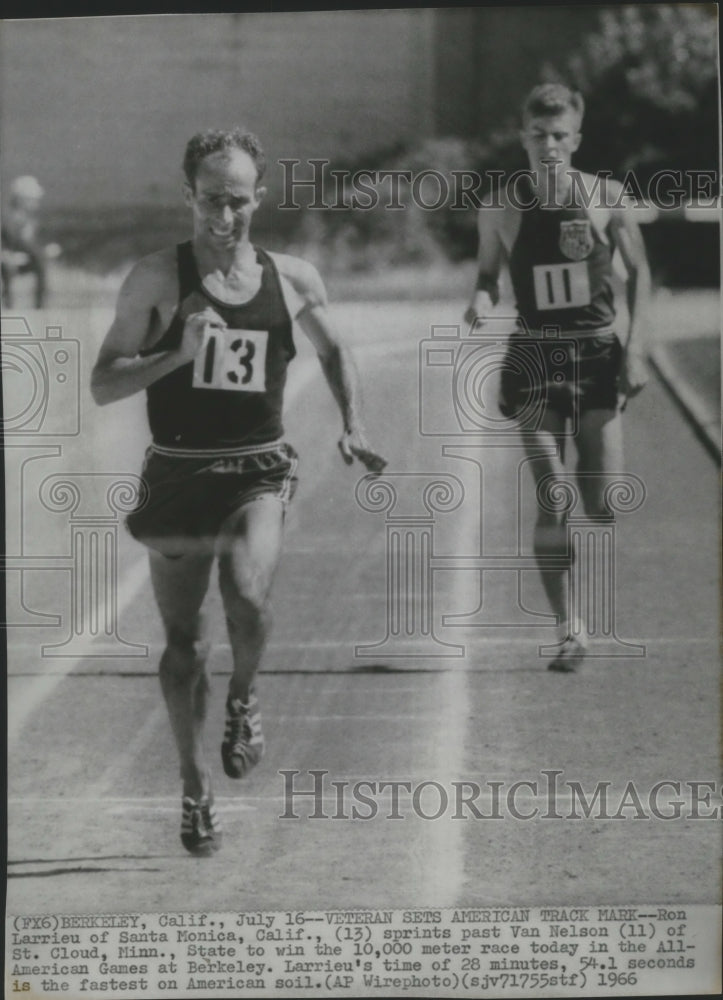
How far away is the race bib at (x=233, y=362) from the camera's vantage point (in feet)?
19.2

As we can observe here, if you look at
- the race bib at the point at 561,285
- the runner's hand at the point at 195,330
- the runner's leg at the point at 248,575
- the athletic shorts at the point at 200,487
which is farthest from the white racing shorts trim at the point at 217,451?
the race bib at the point at 561,285

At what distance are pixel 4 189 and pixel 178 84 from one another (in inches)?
22.9

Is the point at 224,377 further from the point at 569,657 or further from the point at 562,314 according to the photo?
the point at 569,657

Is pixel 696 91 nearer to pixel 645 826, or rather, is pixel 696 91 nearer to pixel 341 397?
pixel 341 397

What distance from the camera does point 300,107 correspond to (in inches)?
237

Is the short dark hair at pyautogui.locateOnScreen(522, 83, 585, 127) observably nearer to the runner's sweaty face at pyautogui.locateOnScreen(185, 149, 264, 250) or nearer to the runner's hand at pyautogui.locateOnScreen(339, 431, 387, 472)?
the runner's sweaty face at pyautogui.locateOnScreen(185, 149, 264, 250)

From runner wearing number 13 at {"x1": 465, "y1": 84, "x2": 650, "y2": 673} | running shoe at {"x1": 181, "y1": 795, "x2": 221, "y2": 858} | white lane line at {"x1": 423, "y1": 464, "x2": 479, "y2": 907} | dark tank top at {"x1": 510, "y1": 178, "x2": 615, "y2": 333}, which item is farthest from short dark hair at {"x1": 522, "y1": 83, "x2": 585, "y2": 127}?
running shoe at {"x1": 181, "y1": 795, "x2": 221, "y2": 858}

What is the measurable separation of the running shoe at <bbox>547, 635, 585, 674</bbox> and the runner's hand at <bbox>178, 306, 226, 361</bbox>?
4.54ft

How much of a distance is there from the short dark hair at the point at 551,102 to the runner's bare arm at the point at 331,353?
0.79 metres

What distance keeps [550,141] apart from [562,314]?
0.50m

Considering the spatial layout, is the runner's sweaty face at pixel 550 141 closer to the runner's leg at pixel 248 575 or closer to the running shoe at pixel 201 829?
the runner's leg at pixel 248 575

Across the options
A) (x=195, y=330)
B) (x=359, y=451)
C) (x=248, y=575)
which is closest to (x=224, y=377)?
(x=195, y=330)

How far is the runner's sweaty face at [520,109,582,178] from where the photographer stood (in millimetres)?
6020

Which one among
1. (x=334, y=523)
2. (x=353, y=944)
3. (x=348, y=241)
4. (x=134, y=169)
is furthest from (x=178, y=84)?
(x=353, y=944)
